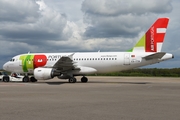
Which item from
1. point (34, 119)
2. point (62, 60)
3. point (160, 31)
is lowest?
point (34, 119)

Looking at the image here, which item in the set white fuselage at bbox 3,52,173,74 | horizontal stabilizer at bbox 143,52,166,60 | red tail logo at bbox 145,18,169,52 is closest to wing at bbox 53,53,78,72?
white fuselage at bbox 3,52,173,74

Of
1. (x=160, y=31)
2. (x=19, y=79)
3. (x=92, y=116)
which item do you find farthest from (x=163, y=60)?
(x=92, y=116)

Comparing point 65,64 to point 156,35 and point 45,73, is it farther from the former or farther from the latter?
point 156,35

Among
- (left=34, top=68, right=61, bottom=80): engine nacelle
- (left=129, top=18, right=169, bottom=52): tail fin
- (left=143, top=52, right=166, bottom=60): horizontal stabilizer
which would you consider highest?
(left=129, top=18, right=169, bottom=52): tail fin

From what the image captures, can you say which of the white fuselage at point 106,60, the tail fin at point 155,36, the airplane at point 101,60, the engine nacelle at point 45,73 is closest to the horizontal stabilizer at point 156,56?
the airplane at point 101,60

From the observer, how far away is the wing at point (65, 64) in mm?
28289

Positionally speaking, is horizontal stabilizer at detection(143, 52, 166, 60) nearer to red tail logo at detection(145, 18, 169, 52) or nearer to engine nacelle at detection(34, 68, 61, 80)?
red tail logo at detection(145, 18, 169, 52)

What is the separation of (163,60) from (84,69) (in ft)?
27.3

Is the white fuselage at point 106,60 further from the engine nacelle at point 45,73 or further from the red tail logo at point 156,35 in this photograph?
the engine nacelle at point 45,73

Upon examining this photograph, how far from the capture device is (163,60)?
2847cm

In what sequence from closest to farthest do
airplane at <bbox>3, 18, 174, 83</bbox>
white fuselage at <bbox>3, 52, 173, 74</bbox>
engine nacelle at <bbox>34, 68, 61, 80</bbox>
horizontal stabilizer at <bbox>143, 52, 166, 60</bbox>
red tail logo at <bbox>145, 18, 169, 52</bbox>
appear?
horizontal stabilizer at <bbox>143, 52, 166, 60</bbox> < engine nacelle at <bbox>34, 68, 61, 80</bbox> < airplane at <bbox>3, 18, 174, 83</bbox> < red tail logo at <bbox>145, 18, 169, 52</bbox> < white fuselage at <bbox>3, 52, 173, 74</bbox>

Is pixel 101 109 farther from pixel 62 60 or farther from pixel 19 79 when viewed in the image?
pixel 19 79

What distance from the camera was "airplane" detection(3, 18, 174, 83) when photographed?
28266 millimetres

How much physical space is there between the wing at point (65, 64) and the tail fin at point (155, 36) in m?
7.40
